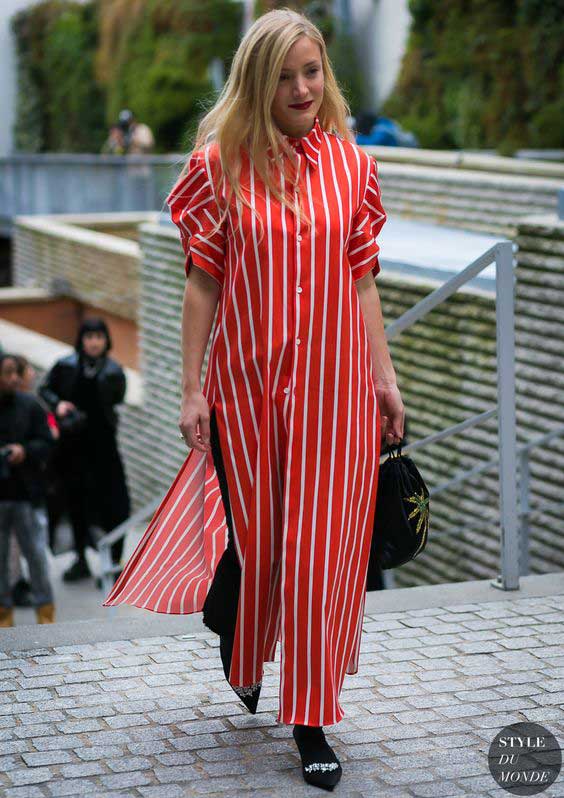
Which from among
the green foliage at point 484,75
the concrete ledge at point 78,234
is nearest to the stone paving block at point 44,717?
the green foliage at point 484,75

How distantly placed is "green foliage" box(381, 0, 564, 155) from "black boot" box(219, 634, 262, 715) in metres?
11.8

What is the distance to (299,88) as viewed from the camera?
327 cm

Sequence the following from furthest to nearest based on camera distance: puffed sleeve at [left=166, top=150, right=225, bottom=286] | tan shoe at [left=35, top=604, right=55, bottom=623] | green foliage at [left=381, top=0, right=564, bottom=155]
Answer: green foliage at [left=381, top=0, right=564, bottom=155] < tan shoe at [left=35, top=604, right=55, bottom=623] < puffed sleeve at [left=166, top=150, right=225, bottom=286]

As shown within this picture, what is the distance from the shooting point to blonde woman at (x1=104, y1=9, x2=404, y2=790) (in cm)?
329

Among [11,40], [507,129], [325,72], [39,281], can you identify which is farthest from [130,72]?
[325,72]

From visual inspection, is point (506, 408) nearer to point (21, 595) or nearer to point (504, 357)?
point (504, 357)

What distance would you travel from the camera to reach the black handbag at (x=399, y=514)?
3523mm

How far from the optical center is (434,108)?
725 inches

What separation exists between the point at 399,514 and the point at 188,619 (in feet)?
4.48

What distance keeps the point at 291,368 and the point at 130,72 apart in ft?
86.1

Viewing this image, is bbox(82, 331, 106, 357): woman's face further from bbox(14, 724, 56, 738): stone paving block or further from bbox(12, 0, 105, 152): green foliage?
bbox(12, 0, 105, 152): green foliage

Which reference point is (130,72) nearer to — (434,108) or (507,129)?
(434,108)

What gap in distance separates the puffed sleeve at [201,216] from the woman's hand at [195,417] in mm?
302

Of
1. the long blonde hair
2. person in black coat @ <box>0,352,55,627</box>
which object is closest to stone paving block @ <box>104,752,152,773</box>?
the long blonde hair
